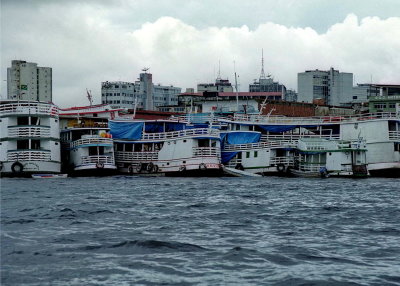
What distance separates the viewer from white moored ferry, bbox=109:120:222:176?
5416 centimetres

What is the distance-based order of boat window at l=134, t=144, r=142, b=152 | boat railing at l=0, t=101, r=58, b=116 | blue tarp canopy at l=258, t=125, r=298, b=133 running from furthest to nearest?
blue tarp canopy at l=258, t=125, r=298, b=133
boat window at l=134, t=144, r=142, b=152
boat railing at l=0, t=101, r=58, b=116

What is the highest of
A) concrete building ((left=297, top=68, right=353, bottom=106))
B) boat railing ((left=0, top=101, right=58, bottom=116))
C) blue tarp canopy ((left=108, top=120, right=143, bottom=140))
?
concrete building ((left=297, top=68, right=353, bottom=106))

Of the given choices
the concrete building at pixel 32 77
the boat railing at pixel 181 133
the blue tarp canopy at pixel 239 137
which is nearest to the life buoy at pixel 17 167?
the boat railing at pixel 181 133

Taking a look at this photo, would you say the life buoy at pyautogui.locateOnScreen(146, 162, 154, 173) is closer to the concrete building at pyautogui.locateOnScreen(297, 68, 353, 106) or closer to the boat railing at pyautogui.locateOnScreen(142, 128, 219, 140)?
the boat railing at pyautogui.locateOnScreen(142, 128, 219, 140)

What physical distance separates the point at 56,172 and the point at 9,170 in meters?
3.77

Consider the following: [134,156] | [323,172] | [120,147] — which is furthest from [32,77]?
[323,172]

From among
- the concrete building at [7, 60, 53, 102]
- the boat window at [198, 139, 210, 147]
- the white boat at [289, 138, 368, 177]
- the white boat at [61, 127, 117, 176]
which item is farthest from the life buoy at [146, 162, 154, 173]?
the concrete building at [7, 60, 53, 102]

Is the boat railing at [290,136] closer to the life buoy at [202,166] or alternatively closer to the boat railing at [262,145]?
the boat railing at [262,145]

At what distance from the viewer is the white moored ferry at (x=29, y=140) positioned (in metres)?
51.4

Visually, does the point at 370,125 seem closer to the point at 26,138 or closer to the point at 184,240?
the point at 26,138

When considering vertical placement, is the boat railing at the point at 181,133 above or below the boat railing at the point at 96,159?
above

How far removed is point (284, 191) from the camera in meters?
38.6

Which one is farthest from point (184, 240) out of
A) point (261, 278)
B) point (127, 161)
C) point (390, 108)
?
point (390, 108)

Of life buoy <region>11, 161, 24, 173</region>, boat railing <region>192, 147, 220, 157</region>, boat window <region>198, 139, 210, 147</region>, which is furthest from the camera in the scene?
boat window <region>198, 139, 210, 147</region>
